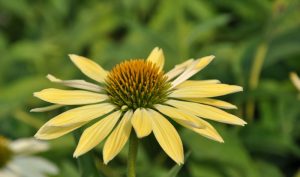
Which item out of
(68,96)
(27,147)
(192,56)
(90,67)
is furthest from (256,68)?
(68,96)

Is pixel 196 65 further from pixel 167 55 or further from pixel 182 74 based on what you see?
pixel 167 55

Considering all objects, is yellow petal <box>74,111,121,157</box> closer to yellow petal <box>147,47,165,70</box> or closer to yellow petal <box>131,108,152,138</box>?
yellow petal <box>131,108,152,138</box>

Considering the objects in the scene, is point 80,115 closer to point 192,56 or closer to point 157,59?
point 157,59

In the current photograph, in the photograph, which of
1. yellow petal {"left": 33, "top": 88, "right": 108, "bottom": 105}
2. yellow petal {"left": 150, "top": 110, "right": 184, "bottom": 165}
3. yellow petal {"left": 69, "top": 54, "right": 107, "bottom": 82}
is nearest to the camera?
yellow petal {"left": 150, "top": 110, "right": 184, "bottom": 165}

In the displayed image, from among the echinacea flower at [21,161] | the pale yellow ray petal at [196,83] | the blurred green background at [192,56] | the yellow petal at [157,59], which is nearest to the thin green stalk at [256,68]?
the blurred green background at [192,56]

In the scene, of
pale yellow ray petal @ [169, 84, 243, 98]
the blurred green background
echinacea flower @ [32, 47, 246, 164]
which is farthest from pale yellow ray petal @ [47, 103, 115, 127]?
the blurred green background

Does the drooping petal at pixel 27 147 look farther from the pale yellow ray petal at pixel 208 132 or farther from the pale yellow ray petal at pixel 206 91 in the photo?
the pale yellow ray petal at pixel 208 132

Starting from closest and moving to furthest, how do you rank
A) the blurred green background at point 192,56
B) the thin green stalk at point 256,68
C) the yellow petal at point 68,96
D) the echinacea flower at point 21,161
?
the yellow petal at point 68,96, the echinacea flower at point 21,161, the blurred green background at point 192,56, the thin green stalk at point 256,68
